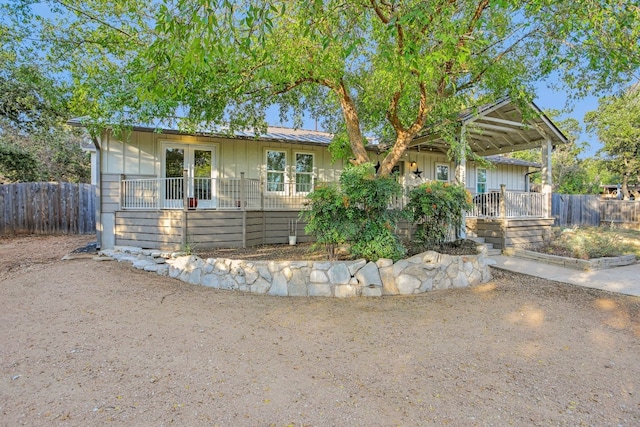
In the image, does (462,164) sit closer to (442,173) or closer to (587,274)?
(587,274)

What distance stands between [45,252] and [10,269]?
1820mm

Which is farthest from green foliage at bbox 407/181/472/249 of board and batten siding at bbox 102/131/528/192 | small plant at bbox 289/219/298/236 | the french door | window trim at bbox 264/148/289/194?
the french door

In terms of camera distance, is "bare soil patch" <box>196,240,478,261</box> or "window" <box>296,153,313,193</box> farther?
"window" <box>296,153,313,193</box>

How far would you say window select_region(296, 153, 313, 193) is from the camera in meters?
11.3

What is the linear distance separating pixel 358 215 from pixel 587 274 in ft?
16.5

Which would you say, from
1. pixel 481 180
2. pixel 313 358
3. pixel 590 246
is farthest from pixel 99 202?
pixel 481 180

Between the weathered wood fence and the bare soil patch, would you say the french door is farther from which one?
the weathered wood fence

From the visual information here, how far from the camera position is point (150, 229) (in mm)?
8188

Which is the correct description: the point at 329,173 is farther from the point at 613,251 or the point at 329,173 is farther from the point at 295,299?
the point at 613,251

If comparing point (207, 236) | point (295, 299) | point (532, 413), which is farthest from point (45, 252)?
point (532, 413)

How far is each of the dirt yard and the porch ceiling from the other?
A: 4977 mm

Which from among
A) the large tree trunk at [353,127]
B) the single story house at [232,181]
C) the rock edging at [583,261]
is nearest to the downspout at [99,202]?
the single story house at [232,181]

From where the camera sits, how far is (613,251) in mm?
8414

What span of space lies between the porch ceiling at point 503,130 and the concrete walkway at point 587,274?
11.1 feet
